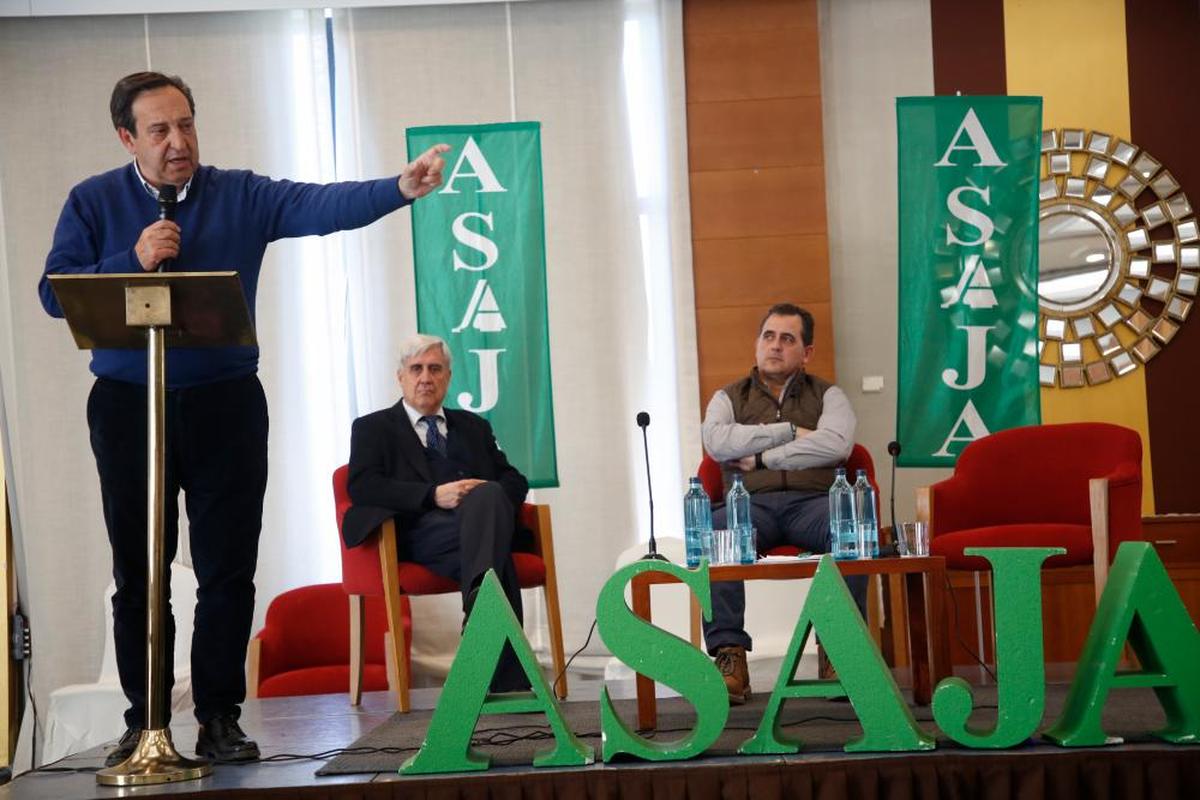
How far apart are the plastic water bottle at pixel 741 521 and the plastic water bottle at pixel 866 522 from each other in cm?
27

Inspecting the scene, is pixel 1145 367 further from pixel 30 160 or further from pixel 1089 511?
pixel 30 160

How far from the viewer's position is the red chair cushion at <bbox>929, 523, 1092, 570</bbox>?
4070 millimetres

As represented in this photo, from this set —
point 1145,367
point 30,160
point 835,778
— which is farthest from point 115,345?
point 1145,367

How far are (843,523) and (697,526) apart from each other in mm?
379

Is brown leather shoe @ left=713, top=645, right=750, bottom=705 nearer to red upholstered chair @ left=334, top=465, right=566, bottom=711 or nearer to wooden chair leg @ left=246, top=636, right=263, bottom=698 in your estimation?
red upholstered chair @ left=334, top=465, right=566, bottom=711

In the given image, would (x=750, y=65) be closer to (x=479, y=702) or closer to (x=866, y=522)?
(x=866, y=522)

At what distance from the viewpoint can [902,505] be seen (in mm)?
5645

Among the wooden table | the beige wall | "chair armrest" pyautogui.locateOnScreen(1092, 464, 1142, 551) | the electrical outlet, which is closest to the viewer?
the wooden table

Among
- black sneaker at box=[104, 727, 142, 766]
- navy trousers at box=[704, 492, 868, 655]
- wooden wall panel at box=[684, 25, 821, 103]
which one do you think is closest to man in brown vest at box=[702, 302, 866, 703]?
navy trousers at box=[704, 492, 868, 655]

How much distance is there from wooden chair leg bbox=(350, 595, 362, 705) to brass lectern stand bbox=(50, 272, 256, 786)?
1.46 metres

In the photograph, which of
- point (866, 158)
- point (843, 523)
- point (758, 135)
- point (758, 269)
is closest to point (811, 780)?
point (843, 523)

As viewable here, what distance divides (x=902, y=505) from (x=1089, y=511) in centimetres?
123

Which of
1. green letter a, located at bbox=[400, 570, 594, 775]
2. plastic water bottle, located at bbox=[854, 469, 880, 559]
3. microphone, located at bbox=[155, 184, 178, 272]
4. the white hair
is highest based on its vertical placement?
microphone, located at bbox=[155, 184, 178, 272]

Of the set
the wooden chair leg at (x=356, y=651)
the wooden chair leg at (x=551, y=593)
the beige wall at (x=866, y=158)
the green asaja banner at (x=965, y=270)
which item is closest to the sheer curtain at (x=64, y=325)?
the wooden chair leg at (x=356, y=651)
